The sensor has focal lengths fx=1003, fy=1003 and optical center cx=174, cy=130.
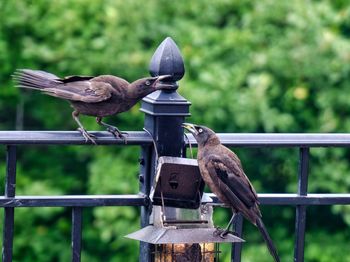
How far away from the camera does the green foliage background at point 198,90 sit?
296 inches

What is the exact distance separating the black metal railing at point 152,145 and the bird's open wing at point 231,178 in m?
0.05

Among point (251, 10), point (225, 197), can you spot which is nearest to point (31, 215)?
point (251, 10)

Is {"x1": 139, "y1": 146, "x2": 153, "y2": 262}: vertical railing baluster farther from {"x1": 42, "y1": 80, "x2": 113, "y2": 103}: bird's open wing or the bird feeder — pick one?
{"x1": 42, "y1": 80, "x2": 113, "y2": 103}: bird's open wing

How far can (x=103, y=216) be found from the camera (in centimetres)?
754

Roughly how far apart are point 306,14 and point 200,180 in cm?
454

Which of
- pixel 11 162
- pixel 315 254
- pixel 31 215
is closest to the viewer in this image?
pixel 11 162

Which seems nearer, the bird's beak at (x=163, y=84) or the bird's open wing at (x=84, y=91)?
the bird's beak at (x=163, y=84)

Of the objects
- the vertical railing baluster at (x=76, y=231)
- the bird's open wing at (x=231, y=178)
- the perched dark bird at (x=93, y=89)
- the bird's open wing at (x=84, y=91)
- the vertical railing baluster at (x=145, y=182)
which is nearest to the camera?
the vertical railing baluster at (x=76, y=231)

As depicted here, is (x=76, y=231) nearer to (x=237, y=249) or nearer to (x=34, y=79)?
(x=237, y=249)

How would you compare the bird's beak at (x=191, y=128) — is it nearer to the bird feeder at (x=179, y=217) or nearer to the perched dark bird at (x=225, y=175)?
the perched dark bird at (x=225, y=175)

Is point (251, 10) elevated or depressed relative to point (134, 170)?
elevated

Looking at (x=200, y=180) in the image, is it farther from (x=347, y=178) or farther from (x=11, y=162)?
(x=347, y=178)

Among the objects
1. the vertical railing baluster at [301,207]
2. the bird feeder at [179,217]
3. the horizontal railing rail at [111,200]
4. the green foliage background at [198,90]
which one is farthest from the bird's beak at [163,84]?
the green foliage background at [198,90]

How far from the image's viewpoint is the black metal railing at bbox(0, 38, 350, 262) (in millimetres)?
3246
